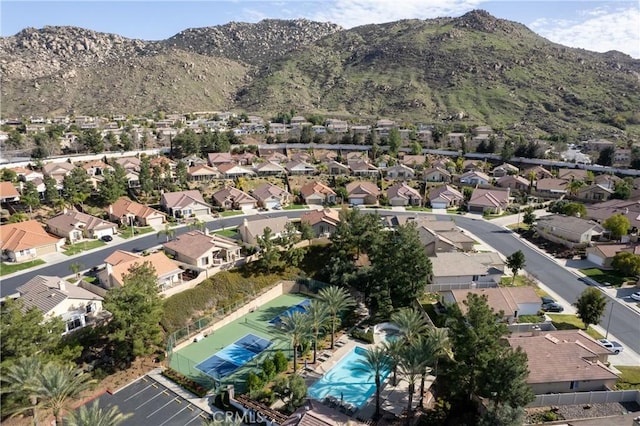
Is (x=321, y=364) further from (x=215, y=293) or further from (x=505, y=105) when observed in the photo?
(x=505, y=105)

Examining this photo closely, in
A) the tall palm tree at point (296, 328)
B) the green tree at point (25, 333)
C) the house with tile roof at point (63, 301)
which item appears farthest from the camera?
the house with tile roof at point (63, 301)

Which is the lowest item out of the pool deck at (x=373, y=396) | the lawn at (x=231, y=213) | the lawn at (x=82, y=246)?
the pool deck at (x=373, y=396)

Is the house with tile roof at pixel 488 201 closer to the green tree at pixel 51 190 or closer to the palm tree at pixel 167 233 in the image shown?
the palm tree at pixel 167 233

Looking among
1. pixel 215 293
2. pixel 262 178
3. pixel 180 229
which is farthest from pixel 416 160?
pixel 215 293

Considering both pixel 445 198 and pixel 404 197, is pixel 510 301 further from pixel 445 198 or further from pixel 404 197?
pixel 404 197

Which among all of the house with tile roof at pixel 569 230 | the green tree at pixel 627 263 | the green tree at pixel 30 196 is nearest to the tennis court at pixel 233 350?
the green tree at pixel 627 263
